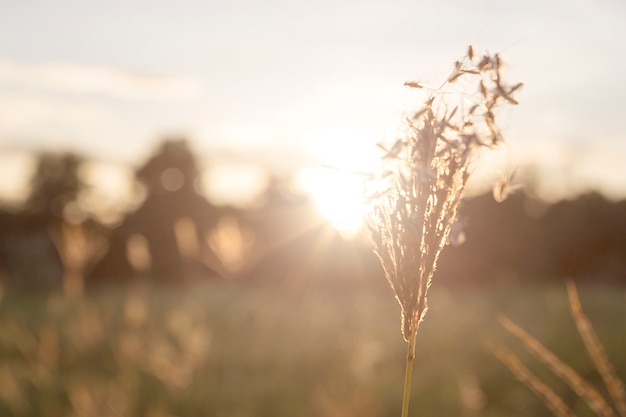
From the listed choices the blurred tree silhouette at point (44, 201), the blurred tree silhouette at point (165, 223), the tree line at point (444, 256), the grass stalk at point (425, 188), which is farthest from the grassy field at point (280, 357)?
the blurred tree silhouette at point (44, 201)

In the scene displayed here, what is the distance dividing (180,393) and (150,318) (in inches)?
230

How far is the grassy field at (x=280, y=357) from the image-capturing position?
6637mm

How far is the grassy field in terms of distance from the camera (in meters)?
6.64

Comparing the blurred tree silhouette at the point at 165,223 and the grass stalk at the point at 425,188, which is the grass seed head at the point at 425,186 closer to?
the grass stalk at the point at 425,188

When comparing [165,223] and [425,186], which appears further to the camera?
[165,223]

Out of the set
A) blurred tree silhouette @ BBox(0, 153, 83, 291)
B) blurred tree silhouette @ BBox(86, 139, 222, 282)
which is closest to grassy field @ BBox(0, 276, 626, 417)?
blurred tree silhouette @ BBox(86, 139, 222, 282)

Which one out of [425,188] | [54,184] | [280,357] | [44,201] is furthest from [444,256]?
[54,184]

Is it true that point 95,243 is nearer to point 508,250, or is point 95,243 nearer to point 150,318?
point 150,318

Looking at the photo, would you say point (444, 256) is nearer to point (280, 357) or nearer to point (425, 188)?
point (280, 357)

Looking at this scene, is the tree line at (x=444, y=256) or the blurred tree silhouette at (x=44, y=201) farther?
the blurred tree silhouette at (x=44, y=201)

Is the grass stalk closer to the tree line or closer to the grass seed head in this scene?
the grass seed head

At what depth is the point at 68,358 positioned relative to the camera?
11.3 m

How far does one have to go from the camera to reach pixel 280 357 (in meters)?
11.2

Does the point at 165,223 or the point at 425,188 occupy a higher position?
the point at 425,188
